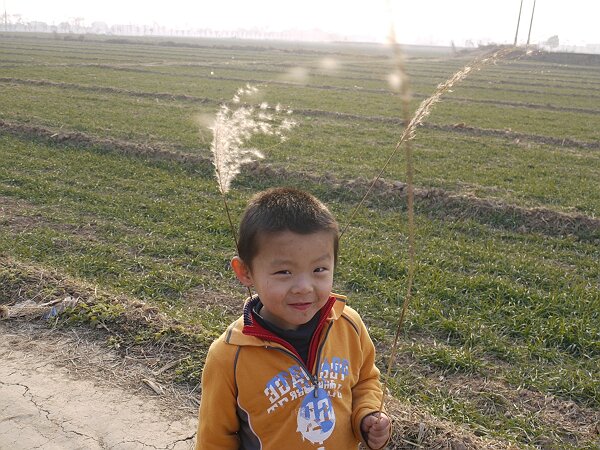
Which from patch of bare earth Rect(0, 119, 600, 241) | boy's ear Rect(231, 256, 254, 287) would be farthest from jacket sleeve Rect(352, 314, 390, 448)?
patch of bare earth Rect(0, 119, 600, 241)

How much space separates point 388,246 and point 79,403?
4.35m

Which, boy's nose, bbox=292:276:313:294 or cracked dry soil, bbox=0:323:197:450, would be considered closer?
boy's nose, bbox=292:276:313:294

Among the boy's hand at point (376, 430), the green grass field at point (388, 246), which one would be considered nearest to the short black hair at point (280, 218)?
the boy's hand at point (376, 430)

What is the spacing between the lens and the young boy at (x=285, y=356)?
2.20m

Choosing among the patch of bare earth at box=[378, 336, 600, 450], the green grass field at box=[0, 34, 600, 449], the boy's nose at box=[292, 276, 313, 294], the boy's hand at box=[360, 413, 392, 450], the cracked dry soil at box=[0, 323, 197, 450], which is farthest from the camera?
the green grass field at box=[0, 34, 600, 449]

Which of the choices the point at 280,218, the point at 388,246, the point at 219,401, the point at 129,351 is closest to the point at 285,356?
the point at 219,401

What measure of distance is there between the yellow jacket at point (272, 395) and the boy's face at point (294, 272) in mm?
141

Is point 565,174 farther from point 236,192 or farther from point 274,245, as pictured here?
point 274,245

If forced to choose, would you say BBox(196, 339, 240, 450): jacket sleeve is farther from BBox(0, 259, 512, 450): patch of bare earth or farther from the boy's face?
BBox(0, 259, 512, 450): patch of bare earth

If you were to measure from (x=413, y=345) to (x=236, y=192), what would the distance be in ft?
17.1

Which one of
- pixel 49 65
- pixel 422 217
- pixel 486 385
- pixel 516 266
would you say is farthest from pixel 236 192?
pixel 49 65

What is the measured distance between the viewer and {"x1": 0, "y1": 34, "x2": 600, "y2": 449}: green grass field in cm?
425

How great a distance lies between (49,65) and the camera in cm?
3541

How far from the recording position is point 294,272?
7.21ft
